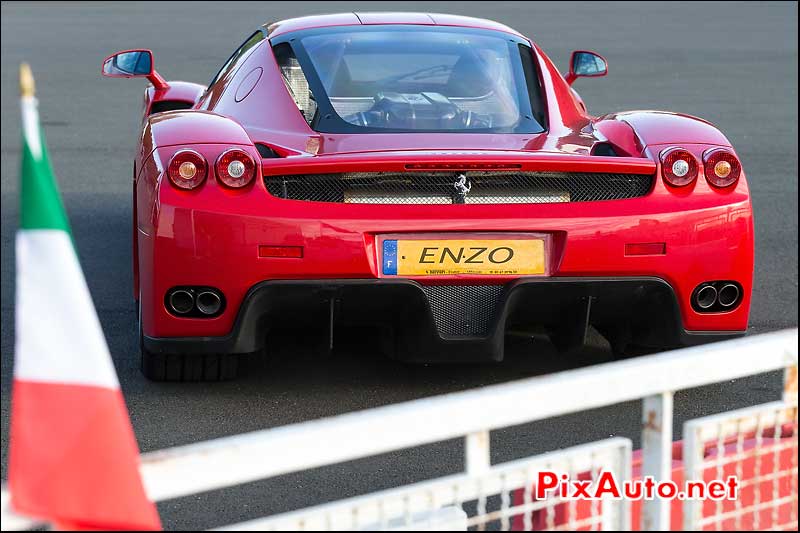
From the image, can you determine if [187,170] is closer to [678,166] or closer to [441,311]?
[441,311]

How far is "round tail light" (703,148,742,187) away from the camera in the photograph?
4.86 m

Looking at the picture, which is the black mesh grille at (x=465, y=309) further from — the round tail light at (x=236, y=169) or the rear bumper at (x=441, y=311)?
the round tail light at (x=236, y=169)

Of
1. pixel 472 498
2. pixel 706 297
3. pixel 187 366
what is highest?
pixel 472 498

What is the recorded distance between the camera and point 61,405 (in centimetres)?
204

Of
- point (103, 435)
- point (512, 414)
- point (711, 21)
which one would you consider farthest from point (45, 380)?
point (711, 21)

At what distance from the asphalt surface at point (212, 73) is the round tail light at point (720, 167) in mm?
765

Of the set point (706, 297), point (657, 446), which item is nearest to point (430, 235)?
point (706, 297)

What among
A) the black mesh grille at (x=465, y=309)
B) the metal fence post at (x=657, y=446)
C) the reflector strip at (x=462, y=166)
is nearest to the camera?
the metal fence post at (x=657, y=446)

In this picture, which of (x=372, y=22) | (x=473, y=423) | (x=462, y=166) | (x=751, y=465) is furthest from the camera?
(x=372, y=22)

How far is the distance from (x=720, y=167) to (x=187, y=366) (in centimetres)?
196

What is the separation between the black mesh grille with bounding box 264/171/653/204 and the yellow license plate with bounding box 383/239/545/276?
0.46 ft

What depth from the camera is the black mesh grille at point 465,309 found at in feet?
15.2

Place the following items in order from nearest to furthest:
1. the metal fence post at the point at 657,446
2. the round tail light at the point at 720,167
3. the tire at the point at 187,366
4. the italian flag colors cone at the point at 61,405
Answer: the italian flag colors cone at the point at 61,405 → the metal fence post at the point at 657,446 → the round tail light at the point at 720,167 → the tire at the point at 187,366

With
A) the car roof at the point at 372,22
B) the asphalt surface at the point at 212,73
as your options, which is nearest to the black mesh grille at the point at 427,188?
the asphalt surface at the point at 212,73
